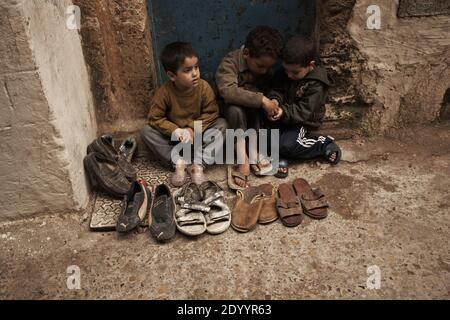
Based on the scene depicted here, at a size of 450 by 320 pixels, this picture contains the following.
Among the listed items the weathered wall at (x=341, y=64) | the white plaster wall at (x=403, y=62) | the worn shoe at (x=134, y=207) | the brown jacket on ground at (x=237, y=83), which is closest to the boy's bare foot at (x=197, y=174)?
the worn shoe at (x=134, y=207)

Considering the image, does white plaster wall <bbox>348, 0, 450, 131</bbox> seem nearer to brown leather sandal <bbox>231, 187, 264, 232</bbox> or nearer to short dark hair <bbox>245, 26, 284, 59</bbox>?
short dark hair <bbox>245, 26, 284, 59</bbox>

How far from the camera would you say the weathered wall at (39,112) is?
191cm

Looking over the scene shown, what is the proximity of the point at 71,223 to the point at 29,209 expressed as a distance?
0.91 ft

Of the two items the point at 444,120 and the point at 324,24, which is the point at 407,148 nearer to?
the point at 444,120

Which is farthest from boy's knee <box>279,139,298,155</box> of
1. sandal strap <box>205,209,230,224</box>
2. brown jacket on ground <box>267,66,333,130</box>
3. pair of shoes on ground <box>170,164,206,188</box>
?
sandal strap <box>205,209,230,224</box>

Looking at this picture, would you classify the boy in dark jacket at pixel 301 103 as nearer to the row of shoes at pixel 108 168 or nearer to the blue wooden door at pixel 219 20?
the blue wooden door at pixel 219 20

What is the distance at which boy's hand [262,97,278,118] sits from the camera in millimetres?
2650

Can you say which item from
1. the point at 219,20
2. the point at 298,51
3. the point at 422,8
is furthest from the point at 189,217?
the point at 422,8

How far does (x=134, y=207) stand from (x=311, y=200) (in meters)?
1.16

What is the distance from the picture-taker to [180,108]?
9.03 ft

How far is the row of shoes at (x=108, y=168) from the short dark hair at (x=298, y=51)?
1382mm

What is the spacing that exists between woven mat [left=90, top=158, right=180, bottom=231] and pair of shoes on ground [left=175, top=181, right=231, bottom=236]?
0.27m

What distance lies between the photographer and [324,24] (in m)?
2.75
